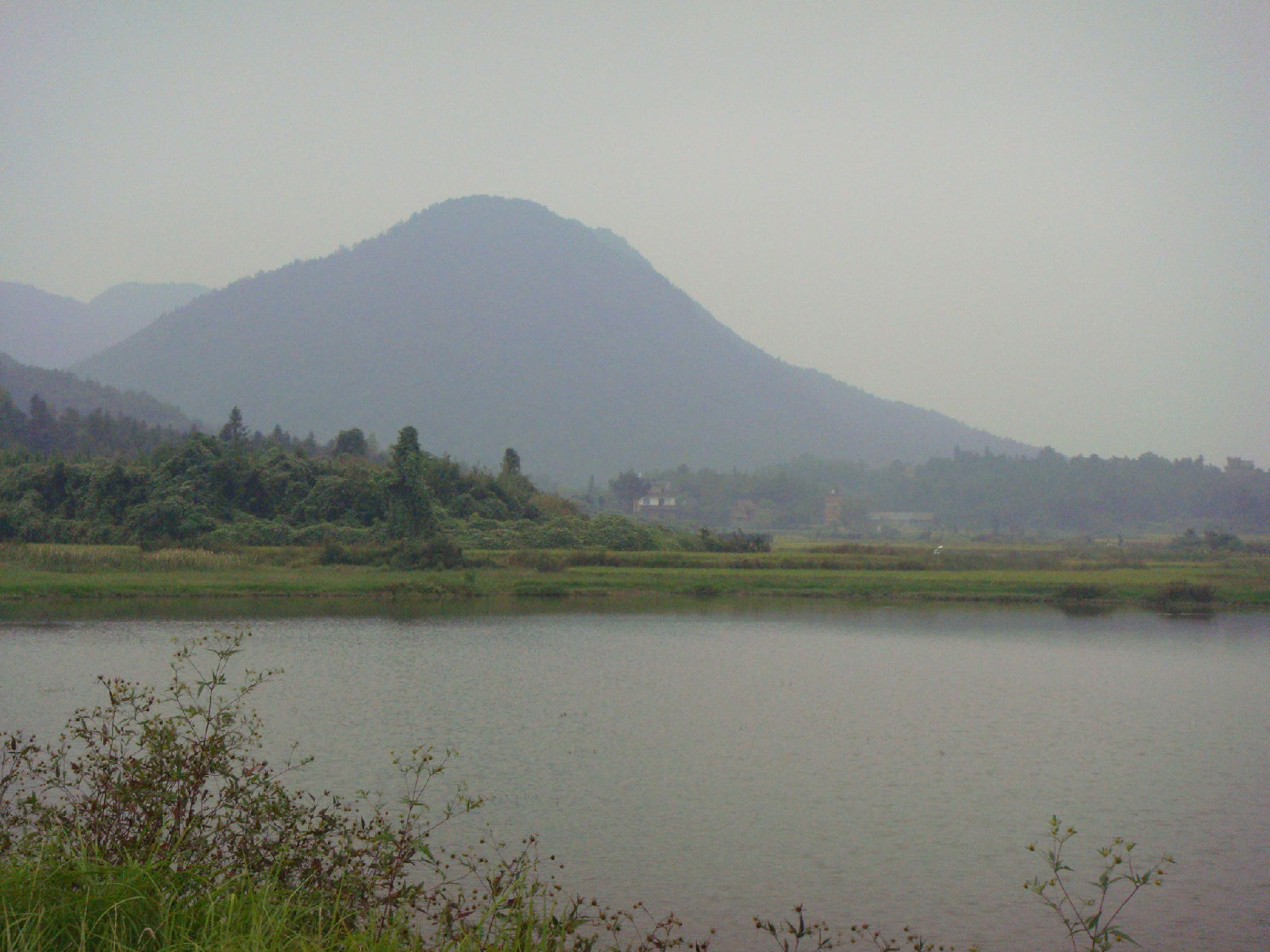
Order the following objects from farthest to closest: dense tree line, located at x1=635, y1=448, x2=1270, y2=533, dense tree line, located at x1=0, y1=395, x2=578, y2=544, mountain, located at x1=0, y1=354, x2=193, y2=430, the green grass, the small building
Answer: mountain, located at x1=0, y1=354, x2=193, y2=430 < dense tree line, located at x1=635, y1=448, x2=1270, y2=533 < the small building < dense tree line, located at x1=0, y1=395, x2=578, y2=544 < the green grass

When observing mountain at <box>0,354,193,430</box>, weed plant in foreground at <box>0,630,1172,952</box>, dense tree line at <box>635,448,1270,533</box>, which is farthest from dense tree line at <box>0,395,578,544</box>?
mountain at <box>0,354,193,430</box>

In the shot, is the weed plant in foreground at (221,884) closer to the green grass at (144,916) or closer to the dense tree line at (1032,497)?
the green grass at (144,916)

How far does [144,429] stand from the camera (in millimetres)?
88688

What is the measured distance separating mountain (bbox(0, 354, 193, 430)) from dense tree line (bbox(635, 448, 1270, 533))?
5856 cm

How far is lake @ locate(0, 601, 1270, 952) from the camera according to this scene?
1026 centimetres

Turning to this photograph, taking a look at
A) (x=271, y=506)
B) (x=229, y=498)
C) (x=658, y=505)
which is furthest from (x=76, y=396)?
(x=271, y=506)

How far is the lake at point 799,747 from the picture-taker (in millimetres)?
10258

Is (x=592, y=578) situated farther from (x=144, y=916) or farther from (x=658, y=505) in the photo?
(x=658, y=505)

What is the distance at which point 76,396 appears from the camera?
432 feet

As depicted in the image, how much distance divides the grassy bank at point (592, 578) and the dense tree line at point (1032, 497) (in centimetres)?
7025

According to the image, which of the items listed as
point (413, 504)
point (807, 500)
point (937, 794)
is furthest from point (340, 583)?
point (807, 500)

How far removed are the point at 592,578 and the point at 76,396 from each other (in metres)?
115

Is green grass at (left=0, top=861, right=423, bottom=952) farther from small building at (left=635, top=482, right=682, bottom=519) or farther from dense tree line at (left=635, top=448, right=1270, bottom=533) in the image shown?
dense tree line at (left=635, top=448, right=1270, bottom=533)

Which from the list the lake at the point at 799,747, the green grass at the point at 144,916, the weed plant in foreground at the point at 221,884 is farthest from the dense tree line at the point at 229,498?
the green grass at the point at 144,916
